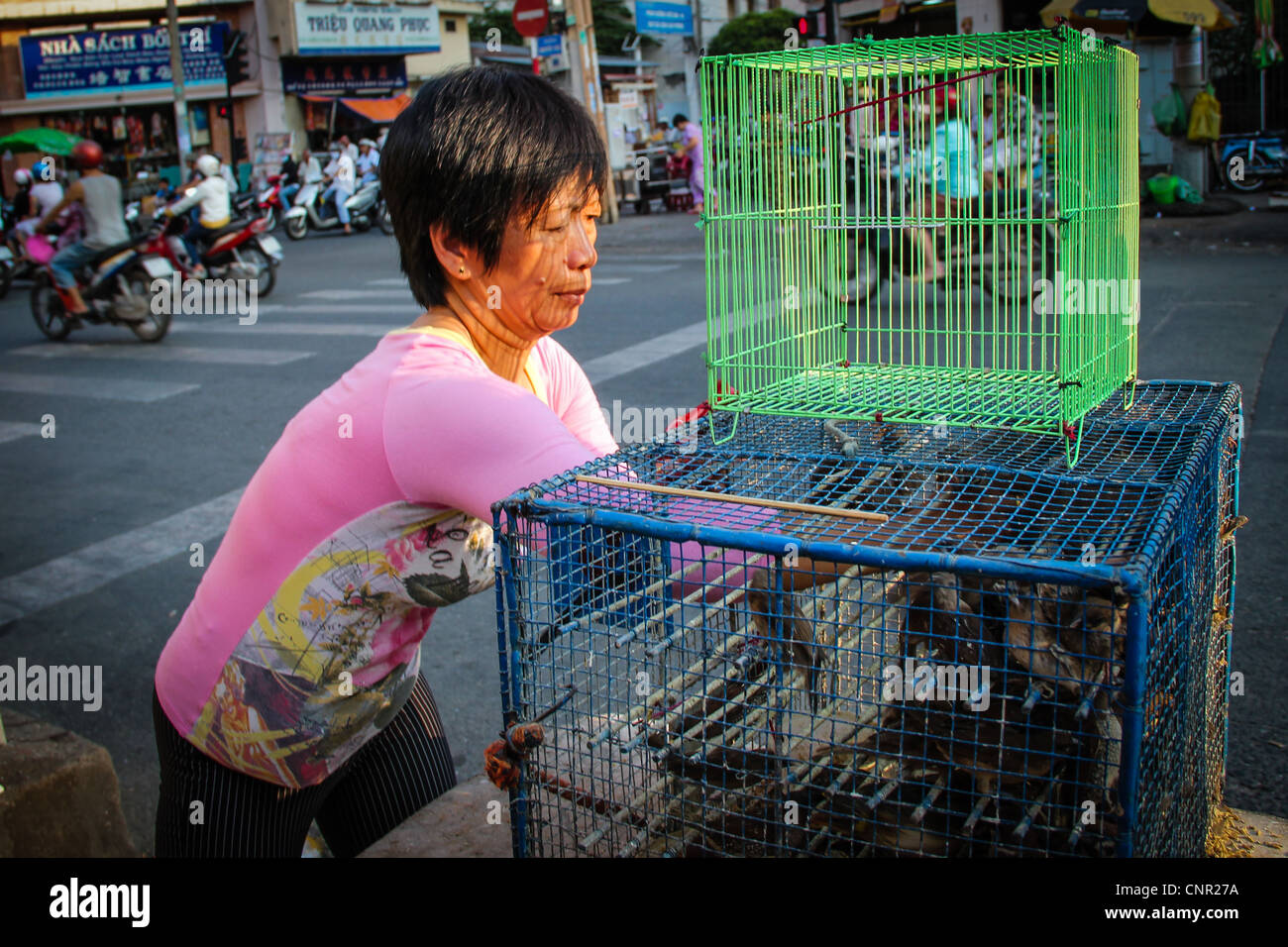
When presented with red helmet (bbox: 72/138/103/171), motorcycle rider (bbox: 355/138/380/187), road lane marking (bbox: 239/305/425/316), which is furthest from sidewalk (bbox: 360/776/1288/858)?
motorcycle rider (bbox: 355/138/380/187)

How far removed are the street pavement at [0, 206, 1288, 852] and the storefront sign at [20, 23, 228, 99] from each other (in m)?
17.4

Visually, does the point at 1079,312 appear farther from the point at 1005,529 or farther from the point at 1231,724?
the point at 1231,724

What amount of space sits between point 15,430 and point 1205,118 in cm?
1362

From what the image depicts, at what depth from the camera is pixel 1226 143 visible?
48.1 ft

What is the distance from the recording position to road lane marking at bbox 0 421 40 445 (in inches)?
259

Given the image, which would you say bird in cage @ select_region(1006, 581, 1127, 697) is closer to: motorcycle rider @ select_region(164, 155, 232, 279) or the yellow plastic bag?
motorcycle rider @ select_region(164, 155, 232, 279)

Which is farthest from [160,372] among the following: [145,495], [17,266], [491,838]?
[491,838]

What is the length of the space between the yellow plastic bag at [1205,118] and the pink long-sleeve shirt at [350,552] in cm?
1494

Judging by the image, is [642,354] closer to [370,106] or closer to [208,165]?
[208,165]

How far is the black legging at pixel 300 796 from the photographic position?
5.19ft

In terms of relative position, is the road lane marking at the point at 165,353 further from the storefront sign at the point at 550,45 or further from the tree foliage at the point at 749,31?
the tree foliage at the point at 749,31

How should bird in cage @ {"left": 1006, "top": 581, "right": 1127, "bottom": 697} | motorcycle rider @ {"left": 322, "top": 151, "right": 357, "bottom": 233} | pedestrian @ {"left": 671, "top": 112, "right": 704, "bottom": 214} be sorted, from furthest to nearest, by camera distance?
1. motorcycle rider @ {"left": 322, "top": 151, "right": 357, "bottom": 233}
2. pedestrian @ {"left": 671, "top": 112, "right": 704, "bottom": 214}
3. bird in cage @ {"left": 1006, "top": 581, "right": 1127, "bottom": 697}

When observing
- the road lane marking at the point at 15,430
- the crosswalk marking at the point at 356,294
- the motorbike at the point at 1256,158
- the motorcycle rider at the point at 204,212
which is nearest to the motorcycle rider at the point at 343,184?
the crosswalk marking at the point at 356,294

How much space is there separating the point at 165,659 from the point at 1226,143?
16154mm
